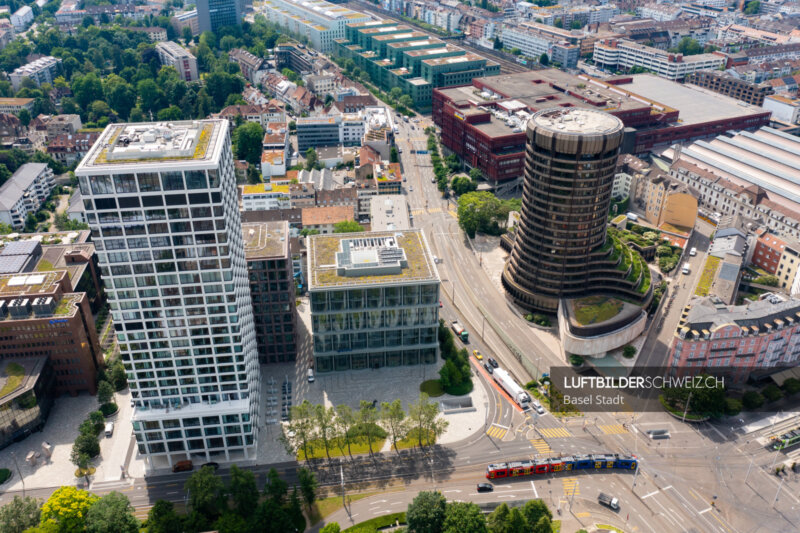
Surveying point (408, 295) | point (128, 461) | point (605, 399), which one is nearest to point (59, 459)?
point (128, 461)

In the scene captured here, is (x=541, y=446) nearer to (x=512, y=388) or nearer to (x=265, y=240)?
(x=512, y=388)

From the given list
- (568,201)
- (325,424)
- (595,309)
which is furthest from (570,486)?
(568,201)

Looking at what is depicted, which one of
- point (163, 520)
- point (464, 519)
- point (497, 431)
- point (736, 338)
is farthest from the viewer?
point (736, 338)

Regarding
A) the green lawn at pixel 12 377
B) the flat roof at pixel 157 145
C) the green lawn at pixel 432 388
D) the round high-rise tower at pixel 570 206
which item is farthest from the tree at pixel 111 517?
the round high-rise tower at pixel 570 206

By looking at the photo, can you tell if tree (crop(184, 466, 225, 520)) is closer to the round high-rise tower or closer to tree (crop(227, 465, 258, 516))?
tree (crop(227, 465, 258, 516))

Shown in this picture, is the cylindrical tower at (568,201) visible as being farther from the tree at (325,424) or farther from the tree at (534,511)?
the tree at (325,424)

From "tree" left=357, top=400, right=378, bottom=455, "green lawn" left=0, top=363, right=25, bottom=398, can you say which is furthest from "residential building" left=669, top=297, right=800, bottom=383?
"green lawn" left=0, top=363, right=25, bottom=398
